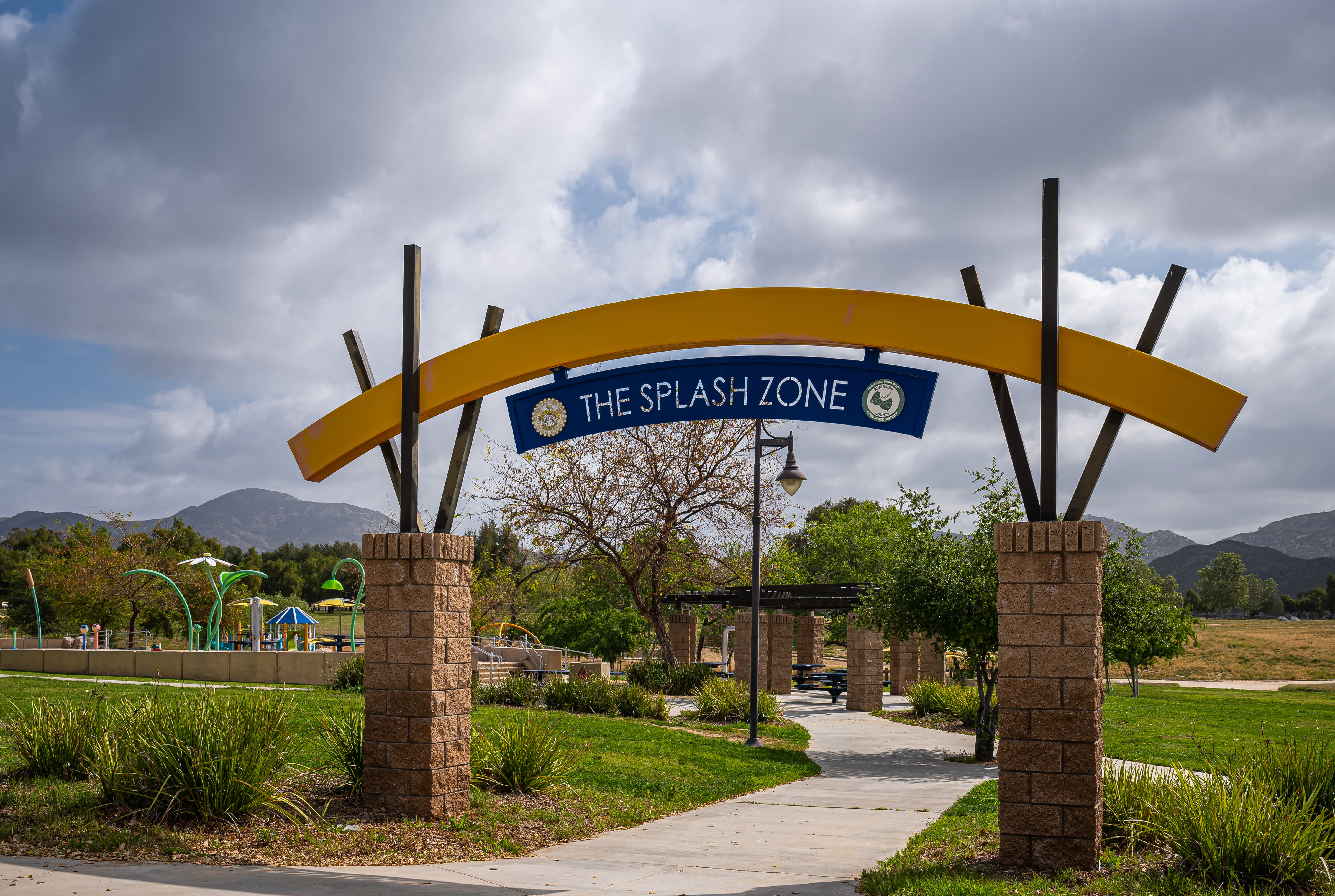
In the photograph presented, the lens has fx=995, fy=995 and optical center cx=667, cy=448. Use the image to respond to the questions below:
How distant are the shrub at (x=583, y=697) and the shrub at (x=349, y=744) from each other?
28.6 feet

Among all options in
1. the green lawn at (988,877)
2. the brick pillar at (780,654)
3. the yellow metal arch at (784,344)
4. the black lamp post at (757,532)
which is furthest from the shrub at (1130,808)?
the brick pillar at (780,654)

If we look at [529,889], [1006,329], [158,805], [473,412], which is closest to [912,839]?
[529,889]

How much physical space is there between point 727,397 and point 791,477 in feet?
22.6

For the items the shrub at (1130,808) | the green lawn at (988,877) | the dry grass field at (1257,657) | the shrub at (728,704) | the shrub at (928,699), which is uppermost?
the shrub at (1130,808)

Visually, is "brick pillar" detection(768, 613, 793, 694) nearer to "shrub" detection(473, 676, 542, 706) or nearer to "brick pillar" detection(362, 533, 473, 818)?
"shrub" detection(473, 676, 542, 706)

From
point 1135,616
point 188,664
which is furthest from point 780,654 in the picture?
point 188,664

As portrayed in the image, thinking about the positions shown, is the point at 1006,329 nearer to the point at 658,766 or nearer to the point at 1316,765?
the point at 1316,765

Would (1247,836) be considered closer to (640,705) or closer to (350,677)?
(640,705)

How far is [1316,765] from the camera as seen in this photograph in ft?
23.5

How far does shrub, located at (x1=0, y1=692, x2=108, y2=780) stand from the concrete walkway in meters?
2.17

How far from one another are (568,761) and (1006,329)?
578 cm

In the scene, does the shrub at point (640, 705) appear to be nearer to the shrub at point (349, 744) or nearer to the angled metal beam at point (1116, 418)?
the shrub at point (349, 744)

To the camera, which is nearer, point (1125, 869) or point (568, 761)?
point (1125, 869)

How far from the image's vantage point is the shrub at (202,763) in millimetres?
7383
